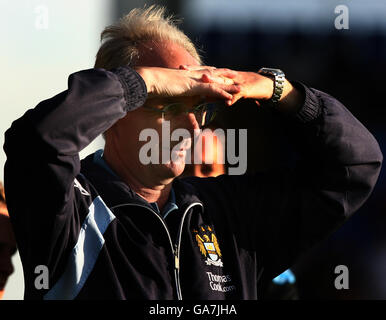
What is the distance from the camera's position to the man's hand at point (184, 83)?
2723 millimetres

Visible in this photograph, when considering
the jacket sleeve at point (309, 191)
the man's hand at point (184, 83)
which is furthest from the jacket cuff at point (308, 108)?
the man's hand at point (184, 83)

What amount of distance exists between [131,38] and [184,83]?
427 mm

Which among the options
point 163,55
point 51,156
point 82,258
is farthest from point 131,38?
point 82,258

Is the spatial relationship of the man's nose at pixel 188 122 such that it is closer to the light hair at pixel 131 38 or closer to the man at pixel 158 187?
the man at pixel 158 187

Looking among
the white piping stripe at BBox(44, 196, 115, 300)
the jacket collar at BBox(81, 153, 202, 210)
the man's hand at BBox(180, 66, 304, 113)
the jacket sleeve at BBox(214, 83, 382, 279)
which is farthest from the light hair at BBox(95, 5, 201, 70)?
the white piping stripe at BBox(44, 196, 115, 300)

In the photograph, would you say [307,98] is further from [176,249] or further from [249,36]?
[249,36]

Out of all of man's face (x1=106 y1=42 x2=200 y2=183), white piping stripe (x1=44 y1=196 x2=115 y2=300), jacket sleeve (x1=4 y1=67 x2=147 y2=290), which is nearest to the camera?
jacket sleeve (x1=4 y1=67 x2=147 y2=290)

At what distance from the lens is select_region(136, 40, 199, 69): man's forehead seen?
2.96 m

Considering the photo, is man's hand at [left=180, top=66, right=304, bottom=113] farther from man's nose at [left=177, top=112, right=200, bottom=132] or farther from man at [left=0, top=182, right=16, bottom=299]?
man at [left=0, top=182, right=16, bottom=299]

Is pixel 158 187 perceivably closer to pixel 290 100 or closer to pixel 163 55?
pixel 163 55

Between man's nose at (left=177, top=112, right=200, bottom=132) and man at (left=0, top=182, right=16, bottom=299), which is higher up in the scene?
man's nose at (left=177, top=112, right=200, bottom=132)

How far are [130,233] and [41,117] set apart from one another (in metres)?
0.50

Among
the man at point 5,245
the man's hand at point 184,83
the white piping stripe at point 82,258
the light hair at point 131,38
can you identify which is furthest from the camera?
the man at point 5,245

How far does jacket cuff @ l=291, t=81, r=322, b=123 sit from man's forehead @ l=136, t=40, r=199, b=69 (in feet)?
1.30
